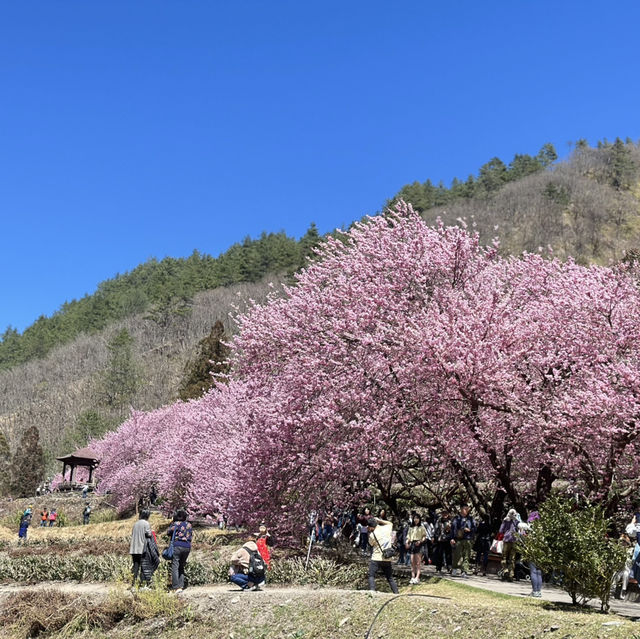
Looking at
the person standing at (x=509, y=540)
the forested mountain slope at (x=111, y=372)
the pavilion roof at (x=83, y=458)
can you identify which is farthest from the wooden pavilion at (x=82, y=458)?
the person standing at (x=509, y=540)

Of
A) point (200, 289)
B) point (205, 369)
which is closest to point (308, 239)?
point (200, 289)

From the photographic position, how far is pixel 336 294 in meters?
16.3

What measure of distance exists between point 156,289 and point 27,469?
203ft

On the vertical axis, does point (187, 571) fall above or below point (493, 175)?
below

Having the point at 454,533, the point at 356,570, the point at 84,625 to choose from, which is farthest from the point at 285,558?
the point at 84,625

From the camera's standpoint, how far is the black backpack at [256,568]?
1258 centimetres

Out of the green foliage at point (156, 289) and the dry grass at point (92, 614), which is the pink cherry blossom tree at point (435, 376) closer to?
the dry grass at point (92, 614)

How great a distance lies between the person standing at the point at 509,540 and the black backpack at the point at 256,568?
202 inches

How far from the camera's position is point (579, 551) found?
31.3 ft

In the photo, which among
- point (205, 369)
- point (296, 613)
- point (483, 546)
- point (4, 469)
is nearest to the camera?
point (296, 613)

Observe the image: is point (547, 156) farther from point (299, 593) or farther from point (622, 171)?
point (299, 593)

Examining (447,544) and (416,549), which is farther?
(447,544)

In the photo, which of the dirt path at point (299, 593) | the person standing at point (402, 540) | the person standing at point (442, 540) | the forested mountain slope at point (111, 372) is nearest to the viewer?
the dirt path at point (299, 593)

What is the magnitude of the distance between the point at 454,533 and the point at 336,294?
6.14m
